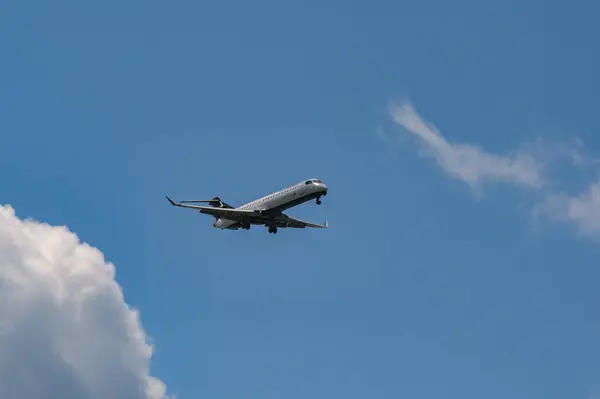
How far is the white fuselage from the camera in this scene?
150 meters

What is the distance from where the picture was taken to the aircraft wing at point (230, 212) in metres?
159

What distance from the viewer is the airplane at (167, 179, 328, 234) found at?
15088 centimetres

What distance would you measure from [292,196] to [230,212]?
46.8 feet

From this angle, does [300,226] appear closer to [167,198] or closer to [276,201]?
[276,201]

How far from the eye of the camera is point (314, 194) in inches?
5925

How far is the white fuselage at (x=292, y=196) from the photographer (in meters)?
Answer: 150

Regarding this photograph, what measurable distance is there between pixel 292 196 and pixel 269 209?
7084 millimetres

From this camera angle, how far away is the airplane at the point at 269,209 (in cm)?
15088

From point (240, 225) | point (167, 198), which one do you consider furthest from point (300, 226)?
point (167, 198)

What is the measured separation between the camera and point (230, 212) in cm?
16062

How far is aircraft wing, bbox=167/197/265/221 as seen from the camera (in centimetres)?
15900

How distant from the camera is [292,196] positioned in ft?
500

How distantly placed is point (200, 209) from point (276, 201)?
1606cm

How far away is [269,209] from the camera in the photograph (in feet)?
518
